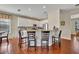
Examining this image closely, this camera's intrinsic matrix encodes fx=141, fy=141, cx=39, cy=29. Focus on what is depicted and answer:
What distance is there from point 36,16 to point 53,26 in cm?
124

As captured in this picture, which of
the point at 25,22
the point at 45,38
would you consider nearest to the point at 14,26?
the point at 25,22

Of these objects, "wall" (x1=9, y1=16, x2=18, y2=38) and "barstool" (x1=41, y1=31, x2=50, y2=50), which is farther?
"barstool" (x1=41, y1=31, x2=50, y2=50)

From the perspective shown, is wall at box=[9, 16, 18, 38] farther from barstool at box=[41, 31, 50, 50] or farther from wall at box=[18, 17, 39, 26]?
barstool at box=[41, 31, 50, 50]

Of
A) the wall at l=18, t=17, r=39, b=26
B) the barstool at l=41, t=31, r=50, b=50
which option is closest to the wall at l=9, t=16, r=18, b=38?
the wall at l=18, t=17, r=39, b=26

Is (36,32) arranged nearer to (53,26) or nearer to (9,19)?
(53,26)

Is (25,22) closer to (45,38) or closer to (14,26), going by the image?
(14,26)

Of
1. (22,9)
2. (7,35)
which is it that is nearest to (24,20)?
(22,9)

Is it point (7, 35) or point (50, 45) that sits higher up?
point (7, 35)

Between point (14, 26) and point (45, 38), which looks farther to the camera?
point (45, 38)

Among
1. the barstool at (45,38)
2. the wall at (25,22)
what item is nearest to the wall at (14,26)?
the wall at (25,22)

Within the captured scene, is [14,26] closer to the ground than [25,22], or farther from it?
closer to the ground

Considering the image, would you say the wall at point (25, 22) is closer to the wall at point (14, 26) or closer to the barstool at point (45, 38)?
the wall at point (14, 26)

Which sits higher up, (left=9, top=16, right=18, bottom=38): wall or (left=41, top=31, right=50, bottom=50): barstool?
(left=9, top=16, right=18, bottom=38): wall
